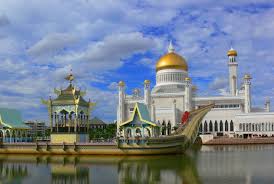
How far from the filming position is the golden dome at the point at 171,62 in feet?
261

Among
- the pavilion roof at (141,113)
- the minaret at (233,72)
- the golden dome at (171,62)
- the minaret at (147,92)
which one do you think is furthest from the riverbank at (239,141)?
the golden dome at (171,62)

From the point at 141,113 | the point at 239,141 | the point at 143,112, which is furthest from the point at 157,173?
the point at 239,141

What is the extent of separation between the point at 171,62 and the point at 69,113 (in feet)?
154

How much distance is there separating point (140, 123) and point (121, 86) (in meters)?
44.9

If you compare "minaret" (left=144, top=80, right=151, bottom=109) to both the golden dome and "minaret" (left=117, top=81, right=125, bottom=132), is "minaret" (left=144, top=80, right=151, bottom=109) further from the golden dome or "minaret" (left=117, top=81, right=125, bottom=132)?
the golden dome

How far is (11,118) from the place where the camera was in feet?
135

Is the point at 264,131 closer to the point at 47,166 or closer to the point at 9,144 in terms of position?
the point at 9,144

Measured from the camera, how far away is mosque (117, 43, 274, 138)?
67375 millimetres

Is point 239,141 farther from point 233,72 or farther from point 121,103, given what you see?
point 121,103

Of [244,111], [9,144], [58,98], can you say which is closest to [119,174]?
[58,98]

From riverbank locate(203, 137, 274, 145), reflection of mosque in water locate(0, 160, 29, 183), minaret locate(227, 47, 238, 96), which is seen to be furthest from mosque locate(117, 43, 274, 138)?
reflection of mosque in water locate(0, 160, 29, 183)

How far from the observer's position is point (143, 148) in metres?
31.8

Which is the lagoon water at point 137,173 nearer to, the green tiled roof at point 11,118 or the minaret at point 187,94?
the green tiled roof at point 11,118

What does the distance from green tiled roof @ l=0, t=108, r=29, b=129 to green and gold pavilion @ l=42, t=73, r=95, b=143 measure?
6.39 m
